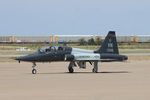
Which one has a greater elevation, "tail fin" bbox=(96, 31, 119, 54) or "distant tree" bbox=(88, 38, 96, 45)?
"tail fin" bbox=(96, 31, 119, 54)

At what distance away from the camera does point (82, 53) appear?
35.1 meters

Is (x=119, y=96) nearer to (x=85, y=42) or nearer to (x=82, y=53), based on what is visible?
(x=82, y=53)

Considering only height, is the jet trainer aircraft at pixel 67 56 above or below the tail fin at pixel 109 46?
below

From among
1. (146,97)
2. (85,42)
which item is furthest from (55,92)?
(85,42)

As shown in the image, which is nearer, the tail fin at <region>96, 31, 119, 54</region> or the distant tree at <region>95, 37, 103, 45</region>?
the tail fin at <region>96, 31, 119, 54</region>

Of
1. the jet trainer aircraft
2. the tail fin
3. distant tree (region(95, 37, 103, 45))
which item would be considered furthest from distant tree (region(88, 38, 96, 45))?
the jet trainer aircraft

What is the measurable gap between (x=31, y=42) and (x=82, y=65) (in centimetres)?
11471

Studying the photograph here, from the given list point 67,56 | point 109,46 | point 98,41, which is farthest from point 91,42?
point 67,56

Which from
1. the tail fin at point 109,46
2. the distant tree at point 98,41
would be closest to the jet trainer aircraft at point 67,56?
the tail fin at point 109,46

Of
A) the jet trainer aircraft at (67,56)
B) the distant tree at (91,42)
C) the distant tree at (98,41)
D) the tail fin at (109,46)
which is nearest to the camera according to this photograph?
the jet trainer aircraft at (67,56)

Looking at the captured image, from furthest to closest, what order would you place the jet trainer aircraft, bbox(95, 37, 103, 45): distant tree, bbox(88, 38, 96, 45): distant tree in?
bbox(88, 38, 96, 45): distant tree, bbox(95, 37, 103, 45): distant tree, the jet trainer aircraft

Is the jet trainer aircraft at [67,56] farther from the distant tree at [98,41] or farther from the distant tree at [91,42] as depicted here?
the distant tree at [91,42]

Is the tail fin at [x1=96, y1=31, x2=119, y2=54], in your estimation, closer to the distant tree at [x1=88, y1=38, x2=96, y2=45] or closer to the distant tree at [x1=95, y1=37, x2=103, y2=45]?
the distant tree at [x1=95, y1=37, x2=103, y2=45]

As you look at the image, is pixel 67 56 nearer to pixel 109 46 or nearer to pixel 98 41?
pixel 109 46
